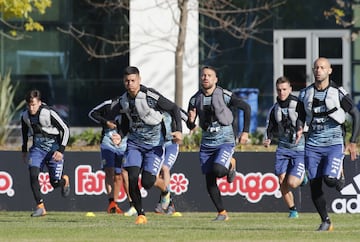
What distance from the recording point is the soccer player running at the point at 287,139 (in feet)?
60.5

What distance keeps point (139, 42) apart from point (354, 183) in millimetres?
11131

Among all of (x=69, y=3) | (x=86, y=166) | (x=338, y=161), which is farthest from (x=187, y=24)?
(x=338, y=161)

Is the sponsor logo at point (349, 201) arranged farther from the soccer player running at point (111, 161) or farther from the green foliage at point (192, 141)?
the green foliage at point (192, 141)

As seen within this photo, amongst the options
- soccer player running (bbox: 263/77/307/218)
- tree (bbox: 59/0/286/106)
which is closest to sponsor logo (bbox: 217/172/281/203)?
soccer player running (bbox: 263/77/307/218)

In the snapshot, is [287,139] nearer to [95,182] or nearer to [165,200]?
[165,200]

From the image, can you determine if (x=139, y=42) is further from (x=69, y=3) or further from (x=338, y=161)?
(x=338, y=161)

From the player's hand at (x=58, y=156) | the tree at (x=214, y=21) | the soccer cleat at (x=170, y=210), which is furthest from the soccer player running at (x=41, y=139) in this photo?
the tree at (x=214, y=21)

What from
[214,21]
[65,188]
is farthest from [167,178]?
[214,21]

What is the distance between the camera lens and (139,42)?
30891mm

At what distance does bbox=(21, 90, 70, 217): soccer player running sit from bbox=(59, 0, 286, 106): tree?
988cm

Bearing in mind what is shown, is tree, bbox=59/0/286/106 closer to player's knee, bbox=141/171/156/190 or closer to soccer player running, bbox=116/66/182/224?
soccer player running, bbox=116/66/182/224

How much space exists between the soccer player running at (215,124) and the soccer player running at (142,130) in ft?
2.43

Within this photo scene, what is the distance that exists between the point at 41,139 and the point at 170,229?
4.35 metres

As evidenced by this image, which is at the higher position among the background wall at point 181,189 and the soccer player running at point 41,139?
the soccer player running at point 41,139
